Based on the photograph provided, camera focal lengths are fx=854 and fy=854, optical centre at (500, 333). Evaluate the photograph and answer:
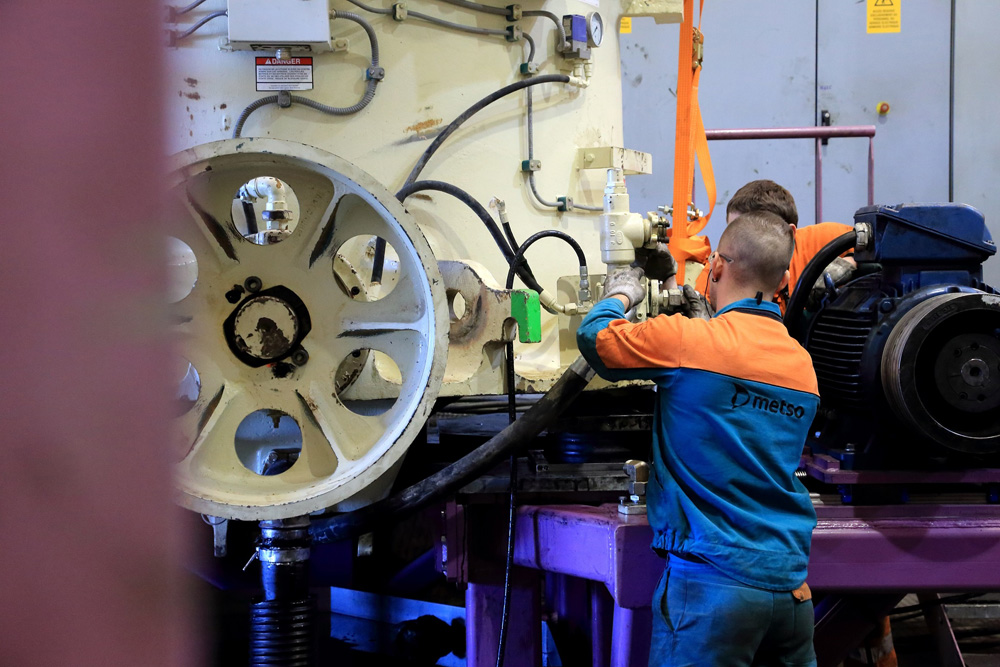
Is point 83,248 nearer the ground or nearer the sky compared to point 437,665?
nearer the sky

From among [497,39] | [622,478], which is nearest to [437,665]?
[622,478]

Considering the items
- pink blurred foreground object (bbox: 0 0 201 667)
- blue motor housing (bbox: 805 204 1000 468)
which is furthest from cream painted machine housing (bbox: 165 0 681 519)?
pink blurred foreground object (bbox: 0 0 201 667)

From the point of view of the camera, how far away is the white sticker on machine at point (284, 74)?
180 centimetres

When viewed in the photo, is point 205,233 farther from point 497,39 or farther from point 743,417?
point 743,417

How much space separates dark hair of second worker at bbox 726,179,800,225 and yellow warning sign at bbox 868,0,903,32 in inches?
69.5

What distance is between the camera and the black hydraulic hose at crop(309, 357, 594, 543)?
5.11ft

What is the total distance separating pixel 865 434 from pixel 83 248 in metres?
1.66

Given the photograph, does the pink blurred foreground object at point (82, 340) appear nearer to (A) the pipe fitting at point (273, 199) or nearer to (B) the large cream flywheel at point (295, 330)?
(B) the large cream flywheel at point (295, 330)

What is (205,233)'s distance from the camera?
5.13 feet

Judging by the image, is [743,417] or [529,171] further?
[529,171]

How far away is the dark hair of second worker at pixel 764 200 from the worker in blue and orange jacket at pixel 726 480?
0.96m

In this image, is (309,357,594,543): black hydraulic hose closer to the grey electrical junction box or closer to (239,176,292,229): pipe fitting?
(239,176,292,229): pipe fitting

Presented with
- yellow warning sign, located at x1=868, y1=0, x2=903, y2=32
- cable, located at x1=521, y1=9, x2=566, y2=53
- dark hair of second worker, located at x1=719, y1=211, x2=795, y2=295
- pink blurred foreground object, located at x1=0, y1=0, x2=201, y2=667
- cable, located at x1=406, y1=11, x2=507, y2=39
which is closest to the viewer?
pink blurred foreground object, located at x1=0, y1=0, x2=201, y2=667

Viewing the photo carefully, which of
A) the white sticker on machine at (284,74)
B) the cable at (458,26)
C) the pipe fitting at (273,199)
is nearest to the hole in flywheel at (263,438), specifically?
the pipe fitting at (273,199)
